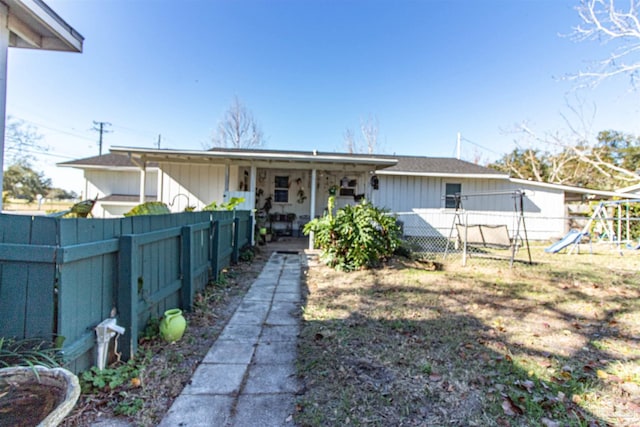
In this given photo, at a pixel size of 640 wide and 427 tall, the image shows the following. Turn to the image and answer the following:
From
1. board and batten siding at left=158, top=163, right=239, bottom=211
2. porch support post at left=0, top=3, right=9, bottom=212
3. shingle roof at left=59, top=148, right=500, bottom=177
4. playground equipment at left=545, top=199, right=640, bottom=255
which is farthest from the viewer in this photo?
shingle roof at left=59, top=148, right=500, bottom=177

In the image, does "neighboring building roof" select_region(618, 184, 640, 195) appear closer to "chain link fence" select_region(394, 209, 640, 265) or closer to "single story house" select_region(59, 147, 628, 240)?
"single story house" select_region(59, 147, 628, 240)

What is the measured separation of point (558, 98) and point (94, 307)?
18.3 meters

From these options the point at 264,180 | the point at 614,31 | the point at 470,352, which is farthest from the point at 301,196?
the point at 614,31

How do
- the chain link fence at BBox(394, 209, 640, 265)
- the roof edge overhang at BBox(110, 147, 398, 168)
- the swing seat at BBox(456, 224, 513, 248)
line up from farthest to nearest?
the chain link fence at BBox(394, 209, 640, 265) → the roof edge overhang at BBox(110, 147, 398, 168) → the swing seat at BBox(456, 224, 513, 248)

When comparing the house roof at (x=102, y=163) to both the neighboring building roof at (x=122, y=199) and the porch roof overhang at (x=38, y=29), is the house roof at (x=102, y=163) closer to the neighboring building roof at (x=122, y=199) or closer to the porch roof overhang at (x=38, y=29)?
the neighboring building roof at (x=122, y=199)

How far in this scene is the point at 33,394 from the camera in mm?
1320

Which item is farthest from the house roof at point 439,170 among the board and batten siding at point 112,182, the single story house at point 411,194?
the board and batten siding at point 112,182

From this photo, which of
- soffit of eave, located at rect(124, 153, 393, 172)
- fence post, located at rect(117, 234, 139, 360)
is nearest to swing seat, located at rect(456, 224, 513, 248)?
soffit of eave, located at rect(124, 153, 393, 172)

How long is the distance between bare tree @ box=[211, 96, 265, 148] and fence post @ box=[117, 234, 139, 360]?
69.4 ft

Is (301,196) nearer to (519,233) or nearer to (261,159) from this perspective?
(261,159)

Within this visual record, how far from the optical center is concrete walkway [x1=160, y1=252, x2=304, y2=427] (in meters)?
1.81

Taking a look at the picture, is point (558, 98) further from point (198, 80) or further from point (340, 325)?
point (198, 80)

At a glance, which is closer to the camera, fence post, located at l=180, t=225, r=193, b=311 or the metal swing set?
fence post, located at l=180, t=225, r=193, b=311

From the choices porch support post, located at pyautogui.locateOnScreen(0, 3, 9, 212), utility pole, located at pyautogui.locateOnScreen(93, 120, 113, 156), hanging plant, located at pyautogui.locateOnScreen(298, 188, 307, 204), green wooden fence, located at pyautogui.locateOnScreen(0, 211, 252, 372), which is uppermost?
utility pole, located at pyautogui.locateOnScreen(93, 120, 113, 156)
